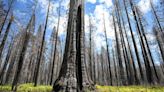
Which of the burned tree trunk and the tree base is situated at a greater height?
the burned tree trunk

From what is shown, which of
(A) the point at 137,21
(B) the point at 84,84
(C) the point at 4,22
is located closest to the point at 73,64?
(B) the point at 84,84

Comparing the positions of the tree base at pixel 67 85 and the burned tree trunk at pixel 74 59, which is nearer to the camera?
the tree base at pixel 67 85

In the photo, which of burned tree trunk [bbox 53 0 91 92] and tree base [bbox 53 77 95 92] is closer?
tree base [bbox 53 77 95 92]

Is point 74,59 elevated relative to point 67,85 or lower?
elevated

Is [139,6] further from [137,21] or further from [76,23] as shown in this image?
[76,23]

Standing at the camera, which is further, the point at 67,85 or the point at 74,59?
the point at 74,59

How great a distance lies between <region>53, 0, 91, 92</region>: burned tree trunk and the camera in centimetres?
521

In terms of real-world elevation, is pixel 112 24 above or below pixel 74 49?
above

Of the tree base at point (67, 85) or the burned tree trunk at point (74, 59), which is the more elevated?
→ the burned tree trunk at point (74, 59)

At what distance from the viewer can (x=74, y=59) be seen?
579cm

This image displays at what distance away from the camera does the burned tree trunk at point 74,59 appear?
17.1 feet

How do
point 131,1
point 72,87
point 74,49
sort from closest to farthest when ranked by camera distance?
point 72,87 → point 74,49 → point 131,1

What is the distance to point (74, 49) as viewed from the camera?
19.5 ft

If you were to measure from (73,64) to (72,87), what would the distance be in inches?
37.9
